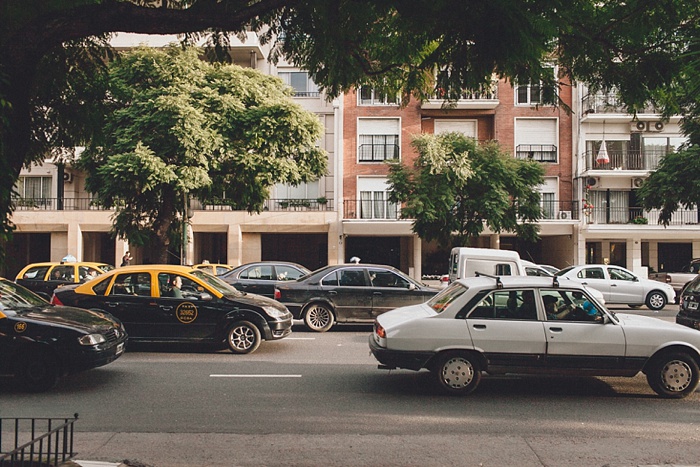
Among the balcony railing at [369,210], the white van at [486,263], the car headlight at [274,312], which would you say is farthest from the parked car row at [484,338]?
the balcony railing at [369,210]

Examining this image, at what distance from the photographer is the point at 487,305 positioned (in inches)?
324

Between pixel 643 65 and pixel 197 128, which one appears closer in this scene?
pixel 643 65

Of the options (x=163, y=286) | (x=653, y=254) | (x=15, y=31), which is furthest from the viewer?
(x=653, y=254)

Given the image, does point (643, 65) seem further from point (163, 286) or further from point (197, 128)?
point (197, 128)

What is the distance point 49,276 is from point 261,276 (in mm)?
7524

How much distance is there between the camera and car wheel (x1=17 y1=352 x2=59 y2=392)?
8.51m

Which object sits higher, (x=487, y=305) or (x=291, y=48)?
(x=291, y=48)

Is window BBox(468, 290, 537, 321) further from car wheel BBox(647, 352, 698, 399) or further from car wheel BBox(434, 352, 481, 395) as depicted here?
car wheel BBox(647, 352, 698, 399)

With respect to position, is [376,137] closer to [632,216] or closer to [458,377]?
[632,216]

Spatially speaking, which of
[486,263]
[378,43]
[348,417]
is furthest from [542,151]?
[378,43]

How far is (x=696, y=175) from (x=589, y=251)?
14.0m

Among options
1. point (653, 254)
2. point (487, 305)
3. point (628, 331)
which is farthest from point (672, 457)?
point (653, 254)

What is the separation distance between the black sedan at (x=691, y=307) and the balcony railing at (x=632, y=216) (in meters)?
20.6

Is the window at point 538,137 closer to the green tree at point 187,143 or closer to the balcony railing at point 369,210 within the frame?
the balcony railing at point 369,210
